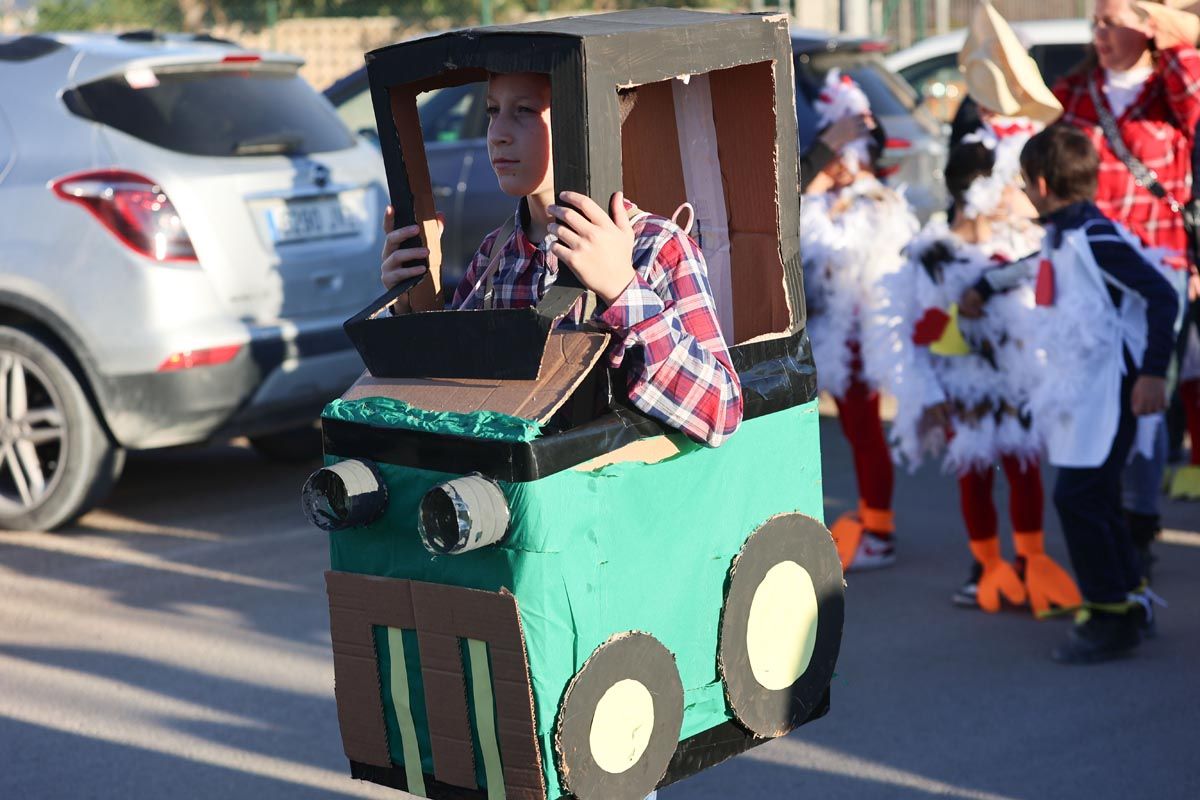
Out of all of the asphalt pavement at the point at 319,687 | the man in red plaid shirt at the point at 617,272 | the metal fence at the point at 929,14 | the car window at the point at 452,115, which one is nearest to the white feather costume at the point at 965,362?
the asphalt pavement at the point at 319,687

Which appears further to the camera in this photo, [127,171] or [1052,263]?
[127,171]

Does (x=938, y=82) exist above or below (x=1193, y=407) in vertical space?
above

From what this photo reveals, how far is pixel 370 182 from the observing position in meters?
7.43

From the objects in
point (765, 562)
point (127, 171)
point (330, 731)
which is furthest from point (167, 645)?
point (765, 562)

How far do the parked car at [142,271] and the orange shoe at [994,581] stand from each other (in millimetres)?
2915

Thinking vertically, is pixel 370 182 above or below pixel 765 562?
above

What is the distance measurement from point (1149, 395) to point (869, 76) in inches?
234

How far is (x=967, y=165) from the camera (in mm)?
5516

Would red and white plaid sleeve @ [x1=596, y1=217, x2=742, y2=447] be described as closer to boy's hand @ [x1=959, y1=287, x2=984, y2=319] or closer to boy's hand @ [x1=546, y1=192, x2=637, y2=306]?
boy's hand @ [x1=546, y1=192, x2=637, y2=306]

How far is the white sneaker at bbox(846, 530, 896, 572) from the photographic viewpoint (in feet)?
19.7

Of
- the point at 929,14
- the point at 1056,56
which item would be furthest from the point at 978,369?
the point at 929,14

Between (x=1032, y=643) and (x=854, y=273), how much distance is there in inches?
61.1

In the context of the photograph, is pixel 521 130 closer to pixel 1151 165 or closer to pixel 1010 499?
pixel 1010 499

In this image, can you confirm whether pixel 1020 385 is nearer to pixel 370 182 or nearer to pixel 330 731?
pixel 330 731
